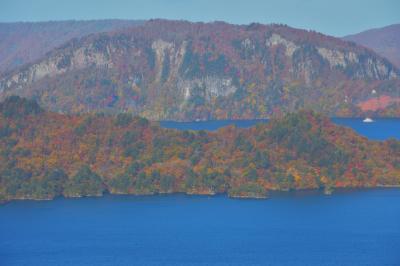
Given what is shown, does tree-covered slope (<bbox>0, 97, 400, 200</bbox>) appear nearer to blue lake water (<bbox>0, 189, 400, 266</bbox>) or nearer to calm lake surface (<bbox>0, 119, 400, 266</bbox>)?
calm lake surface (<bbox>0, 119, 400, 266</bbox>)

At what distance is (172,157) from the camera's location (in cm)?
13562

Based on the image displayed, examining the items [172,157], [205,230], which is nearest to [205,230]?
[205,230]

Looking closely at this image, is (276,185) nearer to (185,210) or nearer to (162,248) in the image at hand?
(185,210)

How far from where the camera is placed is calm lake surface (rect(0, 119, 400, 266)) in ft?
300

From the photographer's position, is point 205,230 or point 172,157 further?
point 172,157

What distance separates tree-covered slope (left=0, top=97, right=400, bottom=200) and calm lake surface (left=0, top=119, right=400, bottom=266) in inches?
135

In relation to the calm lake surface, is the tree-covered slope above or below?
above

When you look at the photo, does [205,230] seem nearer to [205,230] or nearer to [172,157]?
[205,230]

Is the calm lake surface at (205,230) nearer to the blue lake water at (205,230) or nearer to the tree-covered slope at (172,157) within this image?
the blue lake water at (205,230)

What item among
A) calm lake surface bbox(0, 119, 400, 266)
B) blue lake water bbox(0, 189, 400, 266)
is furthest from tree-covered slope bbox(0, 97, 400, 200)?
blue lake water bbox(0, 189, 400, 266)

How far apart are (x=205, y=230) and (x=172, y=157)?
33.4 metres

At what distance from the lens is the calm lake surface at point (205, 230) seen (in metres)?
91.3

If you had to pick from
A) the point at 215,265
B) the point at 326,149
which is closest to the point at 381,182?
the point at 326,149

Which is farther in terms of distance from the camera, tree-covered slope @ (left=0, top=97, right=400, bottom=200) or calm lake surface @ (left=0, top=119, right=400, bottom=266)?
tree-covered slope @ (left=0, top=97, right=400, bottom=200)
